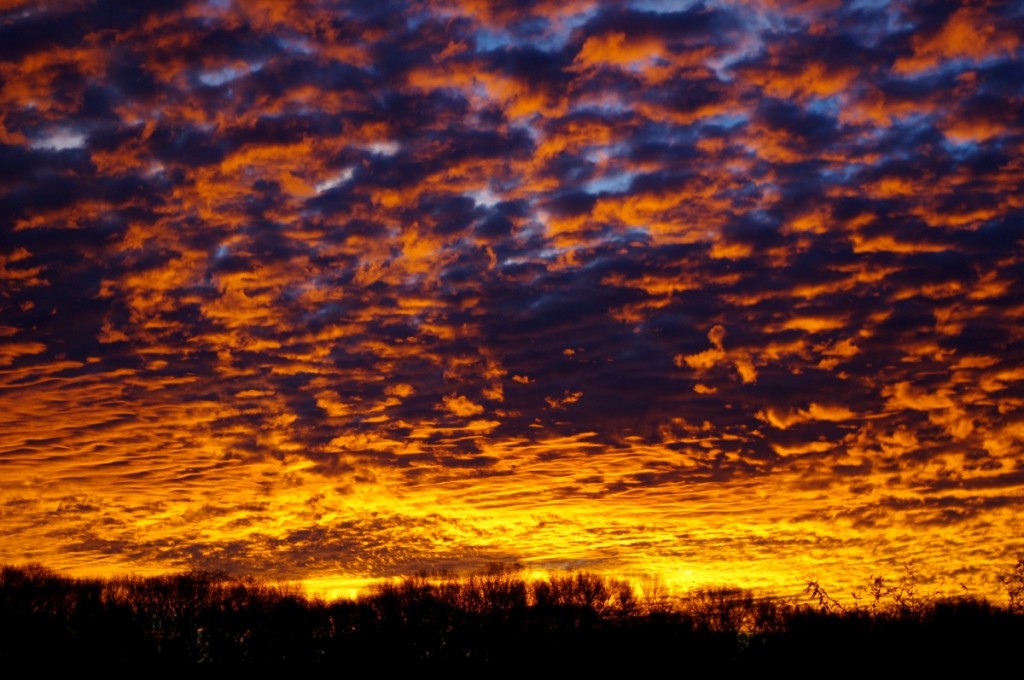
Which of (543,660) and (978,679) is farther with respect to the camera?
(543,660)

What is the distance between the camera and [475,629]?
7631 centimetres

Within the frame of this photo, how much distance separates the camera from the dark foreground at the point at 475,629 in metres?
67.2

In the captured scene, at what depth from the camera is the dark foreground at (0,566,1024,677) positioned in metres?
67.2

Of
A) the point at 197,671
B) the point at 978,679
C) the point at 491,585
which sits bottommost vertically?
the point at 978,679

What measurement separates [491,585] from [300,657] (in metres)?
16.1

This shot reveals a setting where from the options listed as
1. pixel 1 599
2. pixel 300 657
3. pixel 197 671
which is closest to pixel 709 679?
pixel 300 657

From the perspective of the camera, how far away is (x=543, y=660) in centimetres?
7281

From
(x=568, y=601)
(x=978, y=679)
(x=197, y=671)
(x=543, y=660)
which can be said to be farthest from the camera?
(x=568, y=601)

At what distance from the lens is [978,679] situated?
6175 cm

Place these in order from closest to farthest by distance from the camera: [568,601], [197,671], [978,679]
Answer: [978,679] < [197,671] < [568,601]

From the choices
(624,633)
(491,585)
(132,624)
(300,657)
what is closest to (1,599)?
(132,624)

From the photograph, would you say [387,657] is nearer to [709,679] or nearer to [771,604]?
[709,679]

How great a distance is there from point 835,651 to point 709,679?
26.7 feet

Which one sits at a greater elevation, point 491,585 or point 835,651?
point 491,585
